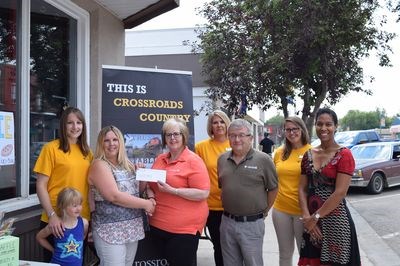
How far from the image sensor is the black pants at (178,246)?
3453mm

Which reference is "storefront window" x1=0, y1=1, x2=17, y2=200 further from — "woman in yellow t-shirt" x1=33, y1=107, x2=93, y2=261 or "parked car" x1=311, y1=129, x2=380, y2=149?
"parked car" x1=311, y1=129, x2=380, y2=149

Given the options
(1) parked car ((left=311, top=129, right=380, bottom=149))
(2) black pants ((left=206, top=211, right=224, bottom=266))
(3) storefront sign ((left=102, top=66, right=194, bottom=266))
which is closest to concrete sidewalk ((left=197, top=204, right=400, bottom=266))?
(2) black pants ((left=206, top=211, right=224, bottom=266))

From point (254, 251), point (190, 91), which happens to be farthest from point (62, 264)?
point (190, 91)

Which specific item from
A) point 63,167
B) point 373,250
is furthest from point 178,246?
point 373,250

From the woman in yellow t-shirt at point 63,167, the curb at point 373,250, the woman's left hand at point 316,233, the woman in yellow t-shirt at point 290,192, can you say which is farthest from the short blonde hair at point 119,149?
the curb at point 373,250

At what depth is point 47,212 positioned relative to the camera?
3.24m

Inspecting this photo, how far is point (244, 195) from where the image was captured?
358 cm

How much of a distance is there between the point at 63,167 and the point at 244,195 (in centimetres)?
145

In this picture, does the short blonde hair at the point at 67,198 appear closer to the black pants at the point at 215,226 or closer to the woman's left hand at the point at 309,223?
the black pants at the point at 215,226

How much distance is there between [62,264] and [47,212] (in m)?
0.40

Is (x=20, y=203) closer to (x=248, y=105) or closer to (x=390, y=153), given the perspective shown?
(x=248, y=105)

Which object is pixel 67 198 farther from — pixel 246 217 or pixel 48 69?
pixel 48 69

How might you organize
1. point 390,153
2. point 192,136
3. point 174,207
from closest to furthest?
1. point 174,207
2. point 192,136
3. point 390,153

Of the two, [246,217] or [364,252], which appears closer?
[246,217]
